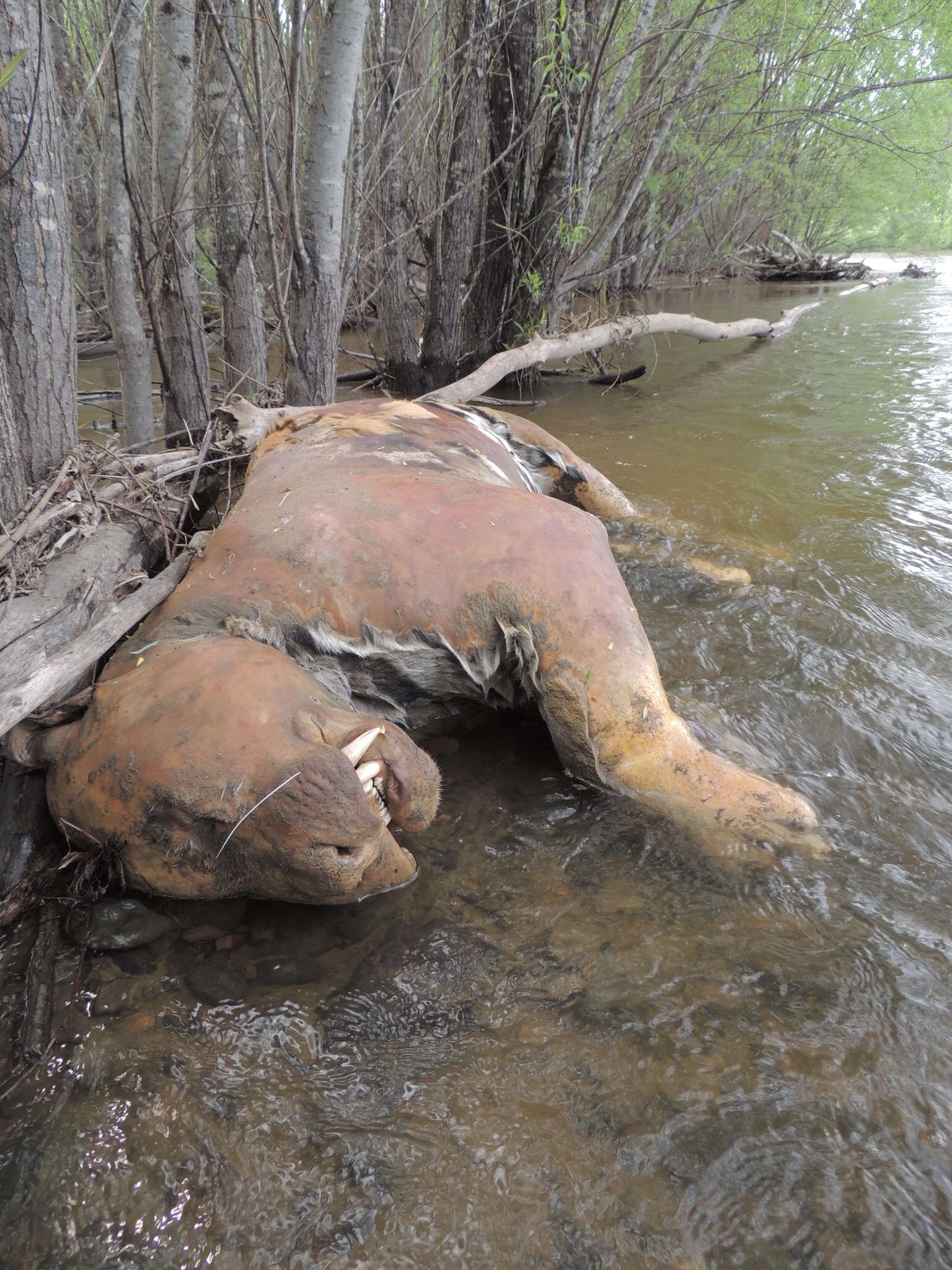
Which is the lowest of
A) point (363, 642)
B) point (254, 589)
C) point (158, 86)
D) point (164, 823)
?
point (164, 823)

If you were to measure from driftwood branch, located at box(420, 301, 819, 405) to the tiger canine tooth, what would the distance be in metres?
2.37

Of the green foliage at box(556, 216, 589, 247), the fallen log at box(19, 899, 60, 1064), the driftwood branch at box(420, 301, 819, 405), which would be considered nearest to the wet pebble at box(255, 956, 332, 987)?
the fallen log at box(19, 899, 60, 1064)

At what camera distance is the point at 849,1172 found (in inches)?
52.4

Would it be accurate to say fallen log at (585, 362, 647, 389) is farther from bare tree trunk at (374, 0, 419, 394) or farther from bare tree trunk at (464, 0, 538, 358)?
bare tree trunk at (374, 0, 419, 394)

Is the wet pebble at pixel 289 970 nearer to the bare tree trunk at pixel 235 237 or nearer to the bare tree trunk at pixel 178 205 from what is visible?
the bare tree trunk at pixel 235 237

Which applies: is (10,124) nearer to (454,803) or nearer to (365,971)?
(454,803)

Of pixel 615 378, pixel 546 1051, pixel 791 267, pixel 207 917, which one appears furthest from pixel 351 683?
pixel 791 267

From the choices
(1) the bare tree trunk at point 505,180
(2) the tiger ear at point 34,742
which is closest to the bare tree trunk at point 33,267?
(2) the tiger ear at point 34,742

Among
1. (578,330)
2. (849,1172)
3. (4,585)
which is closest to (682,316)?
(578,330)

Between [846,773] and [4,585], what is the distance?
2509 mm

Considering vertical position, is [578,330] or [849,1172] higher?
[578,330]

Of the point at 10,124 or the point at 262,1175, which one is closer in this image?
the point at 262,1175

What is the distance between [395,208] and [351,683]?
196 inches

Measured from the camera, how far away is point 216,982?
1.73 meters
